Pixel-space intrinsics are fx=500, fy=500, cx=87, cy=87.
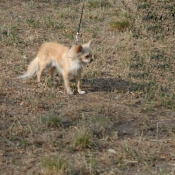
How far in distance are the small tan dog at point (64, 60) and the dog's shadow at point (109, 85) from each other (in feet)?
0.96

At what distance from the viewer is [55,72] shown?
7582 millimetres

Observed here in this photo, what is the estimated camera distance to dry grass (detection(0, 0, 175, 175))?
506cm

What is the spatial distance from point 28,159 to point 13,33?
14.3 ft

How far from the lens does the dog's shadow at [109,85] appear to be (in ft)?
23.5

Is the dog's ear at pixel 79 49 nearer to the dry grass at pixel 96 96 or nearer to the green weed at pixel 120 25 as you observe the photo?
the dry grass at pixel 96 96

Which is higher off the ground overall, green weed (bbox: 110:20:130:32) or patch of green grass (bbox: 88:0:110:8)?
patch of green grass (bbox: 88:0:110:8)

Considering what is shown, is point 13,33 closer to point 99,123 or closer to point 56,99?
point 56,99

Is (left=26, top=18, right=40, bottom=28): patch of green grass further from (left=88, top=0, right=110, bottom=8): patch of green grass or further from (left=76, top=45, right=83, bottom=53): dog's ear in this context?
(left=76, top=45, right=83, bottom=53): dog's ear

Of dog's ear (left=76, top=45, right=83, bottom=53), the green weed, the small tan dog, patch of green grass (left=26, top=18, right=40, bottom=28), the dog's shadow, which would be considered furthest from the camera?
the green weed

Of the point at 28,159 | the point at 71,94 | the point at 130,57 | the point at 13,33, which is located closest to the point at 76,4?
the point at 13,33

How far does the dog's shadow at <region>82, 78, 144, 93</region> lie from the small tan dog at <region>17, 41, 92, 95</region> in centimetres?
29

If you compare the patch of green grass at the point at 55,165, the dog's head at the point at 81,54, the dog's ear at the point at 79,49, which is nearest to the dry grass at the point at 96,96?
the patch of green grass at the point at 55,165

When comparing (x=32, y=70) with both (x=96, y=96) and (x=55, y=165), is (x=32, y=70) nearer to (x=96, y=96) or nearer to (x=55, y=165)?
(x=96, y=96)

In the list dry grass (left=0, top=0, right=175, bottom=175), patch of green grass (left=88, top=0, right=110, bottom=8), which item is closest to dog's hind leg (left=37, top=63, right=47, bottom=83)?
dry grass (left=0, top=0, right=175, bottom=175)
